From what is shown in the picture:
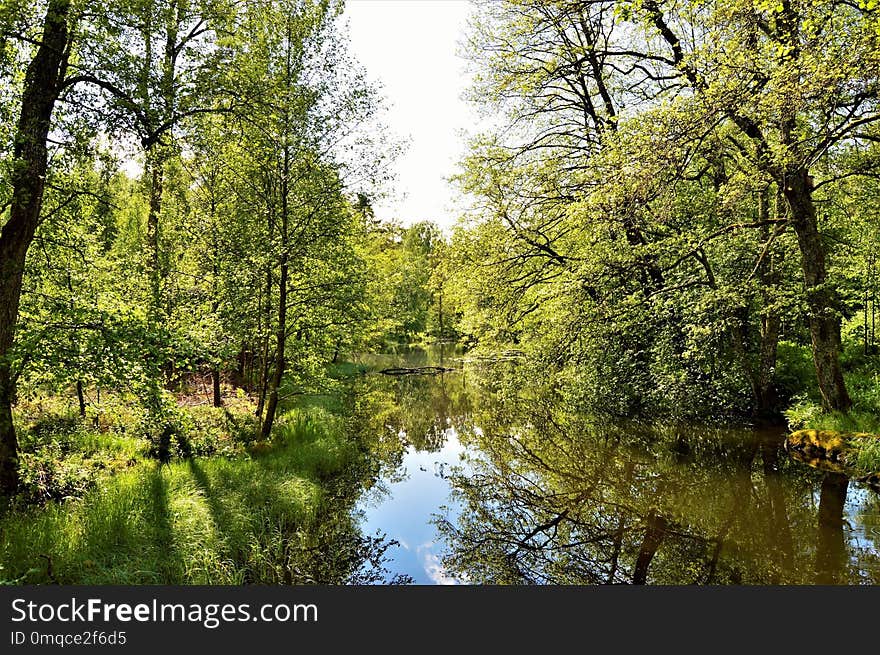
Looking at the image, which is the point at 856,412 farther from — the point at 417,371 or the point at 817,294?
the point at 417,371

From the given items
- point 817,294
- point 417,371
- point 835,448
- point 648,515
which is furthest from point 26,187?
point 417,371

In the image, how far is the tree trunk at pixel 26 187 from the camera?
19.7 feet

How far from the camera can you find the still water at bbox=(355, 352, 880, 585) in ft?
20.8

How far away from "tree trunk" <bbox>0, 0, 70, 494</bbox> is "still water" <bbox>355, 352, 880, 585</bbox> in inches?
207

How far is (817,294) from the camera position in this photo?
981 centimetres

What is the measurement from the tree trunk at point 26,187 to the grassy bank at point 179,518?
0.66m

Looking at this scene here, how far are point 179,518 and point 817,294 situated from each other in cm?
1219

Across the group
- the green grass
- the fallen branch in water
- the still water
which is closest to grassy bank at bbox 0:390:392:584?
the green grass

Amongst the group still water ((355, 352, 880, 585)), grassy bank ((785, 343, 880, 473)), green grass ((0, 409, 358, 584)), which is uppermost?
grassy bank ((785, 343, 880, 473))

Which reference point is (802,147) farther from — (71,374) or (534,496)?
(71,374)

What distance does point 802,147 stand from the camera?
8164 mm

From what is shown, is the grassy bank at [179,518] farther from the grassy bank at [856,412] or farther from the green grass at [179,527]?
the grassy bank at [856,412]

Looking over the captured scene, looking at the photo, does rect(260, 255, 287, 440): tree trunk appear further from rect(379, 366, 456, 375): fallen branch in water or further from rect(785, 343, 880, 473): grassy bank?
rect(379, 366, 456, 375): fallen branch in water

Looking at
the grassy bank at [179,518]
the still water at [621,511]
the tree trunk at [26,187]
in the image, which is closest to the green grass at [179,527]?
the grassy bank at [179,518]
